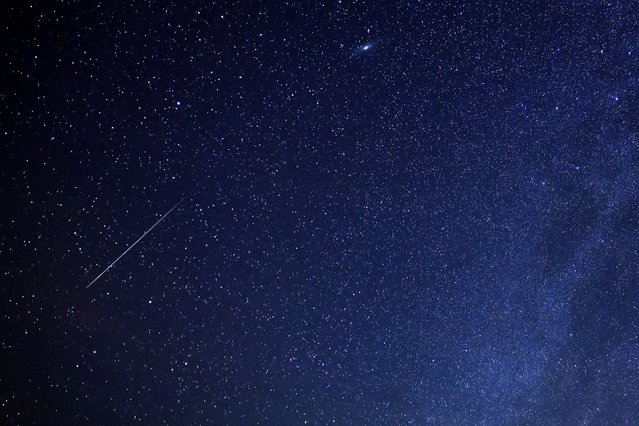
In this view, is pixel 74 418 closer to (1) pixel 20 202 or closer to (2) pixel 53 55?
(1) pixel 20 202

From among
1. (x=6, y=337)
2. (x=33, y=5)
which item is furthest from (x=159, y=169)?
(x=6, y=337)

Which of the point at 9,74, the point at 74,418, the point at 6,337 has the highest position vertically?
the point at 9,74

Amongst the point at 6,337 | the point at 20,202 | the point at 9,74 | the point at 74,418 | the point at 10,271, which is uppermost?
the point at 9,74

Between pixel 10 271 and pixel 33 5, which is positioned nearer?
pixel 33 5

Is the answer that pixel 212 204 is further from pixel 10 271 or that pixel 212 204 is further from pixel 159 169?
pixel 10 271

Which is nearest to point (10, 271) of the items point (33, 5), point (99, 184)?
point (99, 184)

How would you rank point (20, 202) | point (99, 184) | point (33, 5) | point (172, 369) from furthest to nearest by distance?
point (172, 369) < point (99, 184) < point (20, 202) < point (33, 5)

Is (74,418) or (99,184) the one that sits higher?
(99,184)

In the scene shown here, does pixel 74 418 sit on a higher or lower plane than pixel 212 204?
lower

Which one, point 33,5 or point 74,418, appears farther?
point 74,418

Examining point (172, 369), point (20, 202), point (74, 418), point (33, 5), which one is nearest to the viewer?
point (33, 5)
